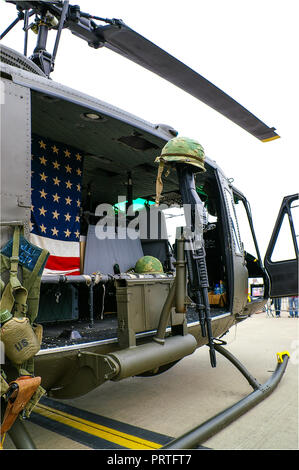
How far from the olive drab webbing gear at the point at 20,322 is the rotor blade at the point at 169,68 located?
4.20m

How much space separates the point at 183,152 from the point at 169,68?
10.1 feet

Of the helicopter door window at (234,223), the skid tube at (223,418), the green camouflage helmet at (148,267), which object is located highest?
the helicopter door window at (234,223)

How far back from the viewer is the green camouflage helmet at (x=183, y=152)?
295 cm

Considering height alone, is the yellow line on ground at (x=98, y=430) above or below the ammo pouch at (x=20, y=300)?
below

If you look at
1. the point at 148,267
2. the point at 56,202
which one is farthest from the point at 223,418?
the point at 56,202

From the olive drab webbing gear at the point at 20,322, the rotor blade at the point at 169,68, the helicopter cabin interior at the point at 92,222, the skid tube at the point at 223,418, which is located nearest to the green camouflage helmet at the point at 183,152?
the helicopter cabin interior at the point at 92,222

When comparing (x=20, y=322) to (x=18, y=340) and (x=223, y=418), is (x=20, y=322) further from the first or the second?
(x=223, y=418)

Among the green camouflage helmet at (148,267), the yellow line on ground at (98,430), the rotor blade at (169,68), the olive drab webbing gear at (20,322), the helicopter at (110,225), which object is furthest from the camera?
the rotor blade at (169,68)

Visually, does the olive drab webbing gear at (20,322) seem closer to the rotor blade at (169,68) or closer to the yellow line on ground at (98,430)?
the yellow line on ground at (98,430)

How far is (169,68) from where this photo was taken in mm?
5367

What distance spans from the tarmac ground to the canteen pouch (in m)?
1.24

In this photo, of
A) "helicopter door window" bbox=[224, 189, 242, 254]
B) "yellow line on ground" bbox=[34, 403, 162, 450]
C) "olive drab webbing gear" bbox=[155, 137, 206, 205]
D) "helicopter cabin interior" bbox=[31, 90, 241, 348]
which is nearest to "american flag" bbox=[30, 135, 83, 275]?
"helicopter cabin interior" bbox=[31, 90, 241, 348]
